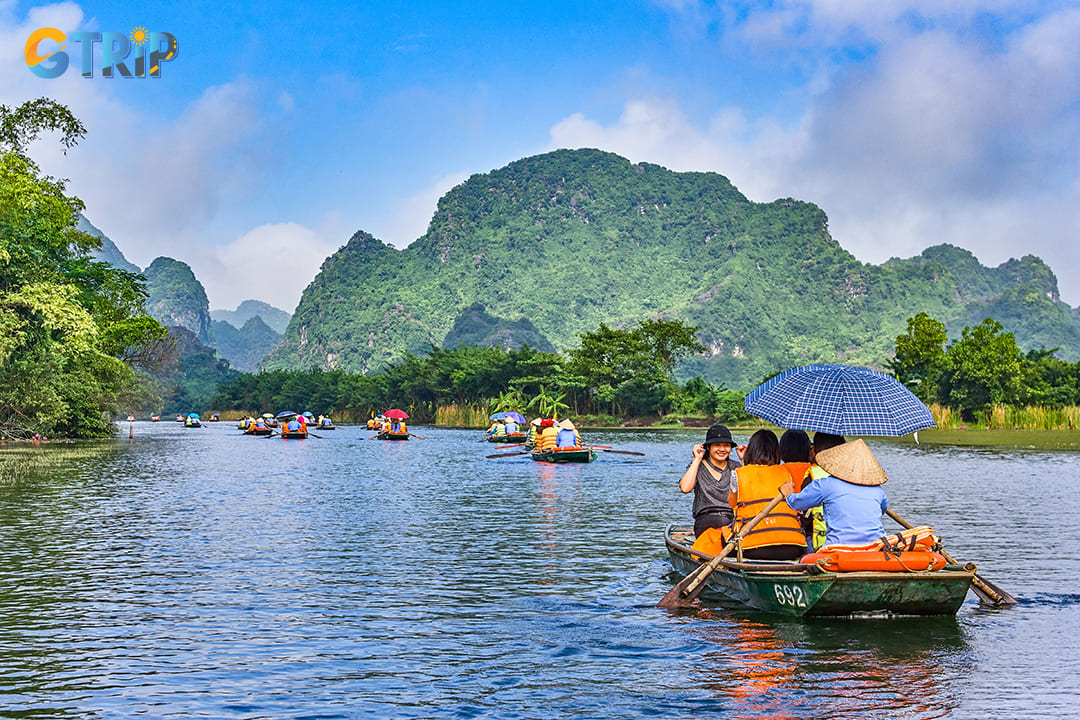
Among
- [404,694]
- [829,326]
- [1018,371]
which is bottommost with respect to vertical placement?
[404,694]

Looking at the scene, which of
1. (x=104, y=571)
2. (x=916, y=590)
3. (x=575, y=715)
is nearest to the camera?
(x=575, y=715)

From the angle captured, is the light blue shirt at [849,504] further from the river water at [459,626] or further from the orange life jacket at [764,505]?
the river water at [459,626]

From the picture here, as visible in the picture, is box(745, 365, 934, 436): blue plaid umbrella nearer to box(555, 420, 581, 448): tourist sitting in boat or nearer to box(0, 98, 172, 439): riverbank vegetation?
box(555, 420, 581, 448): tourist sitting in boat

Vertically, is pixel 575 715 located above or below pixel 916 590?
below

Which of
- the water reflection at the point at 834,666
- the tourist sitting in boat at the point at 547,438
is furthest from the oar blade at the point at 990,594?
the tourist sitting in boat at the point at 547,438

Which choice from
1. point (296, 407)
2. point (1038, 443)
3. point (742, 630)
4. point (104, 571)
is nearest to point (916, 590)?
point (742, 630)

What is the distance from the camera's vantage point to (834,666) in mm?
8383

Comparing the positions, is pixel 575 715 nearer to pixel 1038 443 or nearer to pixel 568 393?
pixel 1038 443

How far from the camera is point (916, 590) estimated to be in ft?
30.7

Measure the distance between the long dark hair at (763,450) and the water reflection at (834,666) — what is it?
5.37 ft

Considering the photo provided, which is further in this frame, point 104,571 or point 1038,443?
point 1038,443

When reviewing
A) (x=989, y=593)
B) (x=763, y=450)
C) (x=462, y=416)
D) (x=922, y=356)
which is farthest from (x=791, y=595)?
(x=462, y=416)

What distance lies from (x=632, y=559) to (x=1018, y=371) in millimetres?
43200

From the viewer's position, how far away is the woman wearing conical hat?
31.1ft
